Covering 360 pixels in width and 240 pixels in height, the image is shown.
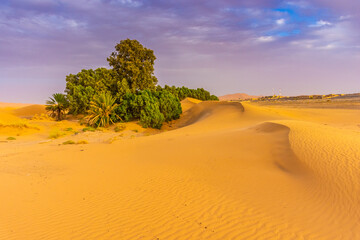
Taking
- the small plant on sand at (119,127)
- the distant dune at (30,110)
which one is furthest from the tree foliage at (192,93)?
the distant dune at (30,110)

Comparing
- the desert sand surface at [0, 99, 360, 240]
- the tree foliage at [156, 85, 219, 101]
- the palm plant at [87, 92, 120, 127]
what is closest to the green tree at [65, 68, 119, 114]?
the palm plant at [87, 92, 120, 127]

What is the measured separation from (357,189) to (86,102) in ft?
81.2

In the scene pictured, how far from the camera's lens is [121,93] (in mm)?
23875

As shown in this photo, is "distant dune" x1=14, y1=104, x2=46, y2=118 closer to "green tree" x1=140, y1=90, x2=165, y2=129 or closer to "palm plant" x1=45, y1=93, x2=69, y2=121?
"palm plant" x1=45, y1=93, x2=69, y2=121

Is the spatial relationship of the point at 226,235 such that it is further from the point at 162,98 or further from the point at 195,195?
the point at 162,98

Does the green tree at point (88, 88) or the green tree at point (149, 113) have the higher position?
the green tree at point (88, 88)

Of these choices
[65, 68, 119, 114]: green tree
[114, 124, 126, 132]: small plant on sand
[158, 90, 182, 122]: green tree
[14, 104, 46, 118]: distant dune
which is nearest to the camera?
[114, 124, 126, 132]: small plant on sand

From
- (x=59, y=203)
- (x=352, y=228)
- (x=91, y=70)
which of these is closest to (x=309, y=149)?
(x=352, y=228)

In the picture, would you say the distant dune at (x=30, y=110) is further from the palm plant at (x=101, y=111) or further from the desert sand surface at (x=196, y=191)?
the desert sand surface at (x=196, y=191)

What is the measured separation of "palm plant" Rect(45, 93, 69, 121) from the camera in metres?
23.8

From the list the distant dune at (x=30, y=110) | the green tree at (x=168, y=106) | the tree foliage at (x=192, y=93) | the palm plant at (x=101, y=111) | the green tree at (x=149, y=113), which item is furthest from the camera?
the tree foliage at (x=192, y=93)

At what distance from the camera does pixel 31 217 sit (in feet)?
13.8

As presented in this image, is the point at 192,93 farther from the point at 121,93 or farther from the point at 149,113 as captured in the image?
the point at 149,113

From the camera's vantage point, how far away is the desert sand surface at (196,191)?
142 inches
